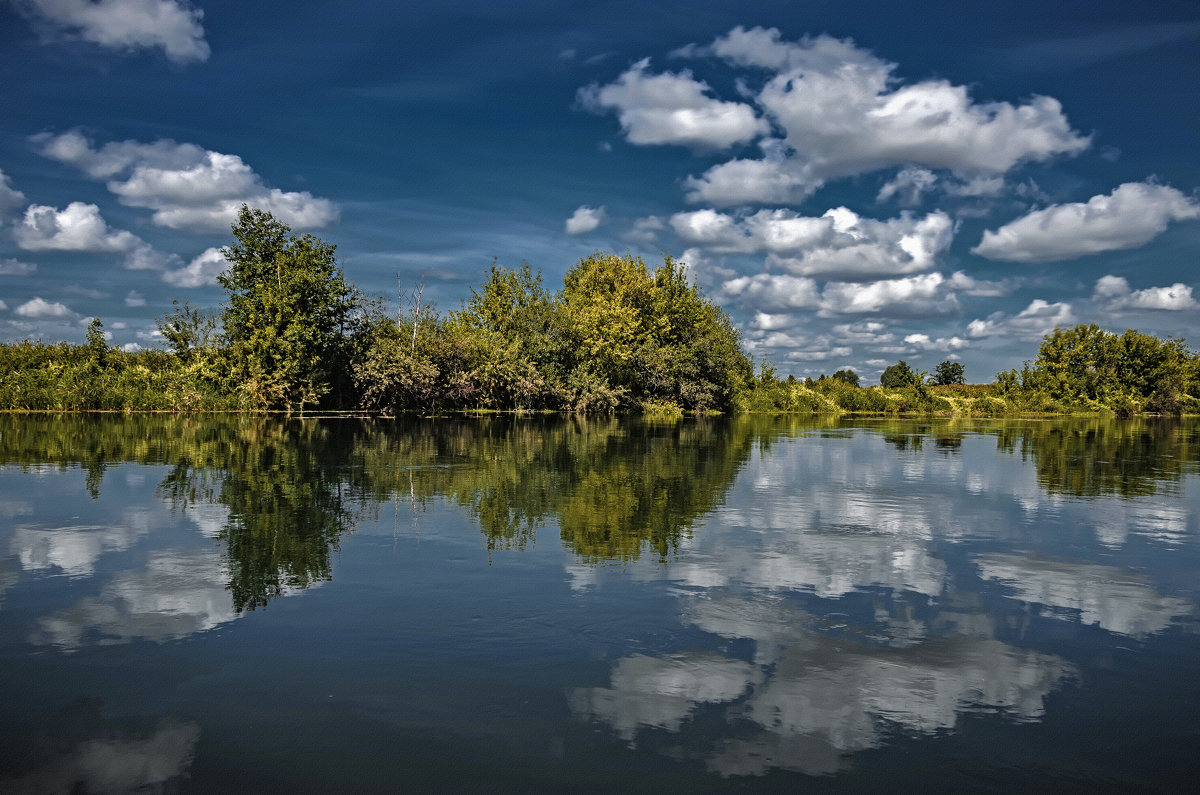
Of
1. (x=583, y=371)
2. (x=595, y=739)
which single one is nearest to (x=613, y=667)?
(x=595, y=739)

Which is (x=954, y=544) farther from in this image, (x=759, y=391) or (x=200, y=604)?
(x=759, y=391)

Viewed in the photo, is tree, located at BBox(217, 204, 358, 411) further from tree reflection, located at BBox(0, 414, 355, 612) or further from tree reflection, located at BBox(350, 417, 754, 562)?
tree reflection, located at BBox(350, 417, 754, 562)

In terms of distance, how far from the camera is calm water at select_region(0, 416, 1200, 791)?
497 cm

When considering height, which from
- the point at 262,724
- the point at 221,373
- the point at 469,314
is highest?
the point at 469,314

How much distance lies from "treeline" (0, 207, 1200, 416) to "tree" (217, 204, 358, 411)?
10cm

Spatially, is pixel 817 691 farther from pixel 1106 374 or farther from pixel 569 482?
pixel 1106 374

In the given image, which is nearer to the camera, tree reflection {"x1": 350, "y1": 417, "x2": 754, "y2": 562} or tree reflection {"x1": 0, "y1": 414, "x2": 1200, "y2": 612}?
tree reflection {"x1": 0, "y1": 414, "x2": 1200, "y2": 612}

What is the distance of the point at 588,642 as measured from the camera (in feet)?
23.0

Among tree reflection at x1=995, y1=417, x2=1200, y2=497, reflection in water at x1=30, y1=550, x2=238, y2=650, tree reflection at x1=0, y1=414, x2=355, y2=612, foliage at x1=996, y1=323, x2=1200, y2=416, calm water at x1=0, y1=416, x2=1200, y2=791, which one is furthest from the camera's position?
foliage at x1=996, y1=323, x2=1200, y2=416

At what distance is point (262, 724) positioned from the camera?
5.38 m

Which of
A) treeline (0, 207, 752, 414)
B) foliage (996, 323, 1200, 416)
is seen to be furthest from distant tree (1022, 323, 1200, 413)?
treeline (0, 207, 752, 414)

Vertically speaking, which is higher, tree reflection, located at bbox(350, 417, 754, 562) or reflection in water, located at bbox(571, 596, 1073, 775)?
tree reflection, located at bbox(350, 417, 754, 562)

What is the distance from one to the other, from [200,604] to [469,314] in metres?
63.1

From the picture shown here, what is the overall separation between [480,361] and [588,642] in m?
52.9
